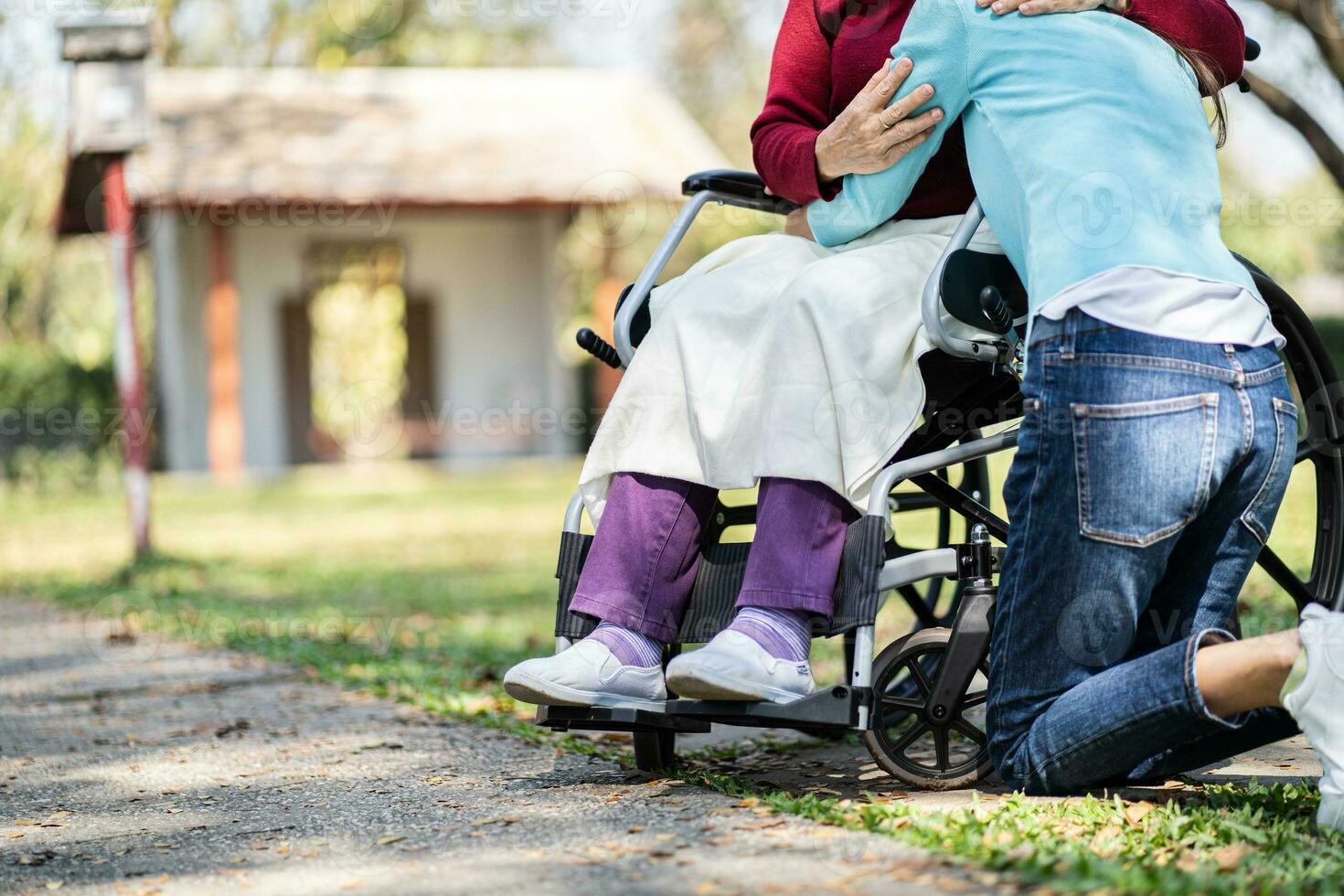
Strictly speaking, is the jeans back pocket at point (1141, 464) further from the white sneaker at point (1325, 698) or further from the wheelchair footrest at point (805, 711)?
the wheelchair footrest at point (805, 711)

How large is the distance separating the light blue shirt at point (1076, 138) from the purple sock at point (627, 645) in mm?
929

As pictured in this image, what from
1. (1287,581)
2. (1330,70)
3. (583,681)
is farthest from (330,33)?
(583,681)

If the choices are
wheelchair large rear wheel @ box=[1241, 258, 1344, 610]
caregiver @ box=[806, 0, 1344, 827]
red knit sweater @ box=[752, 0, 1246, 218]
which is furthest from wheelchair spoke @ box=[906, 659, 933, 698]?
red knit sweater @ box=[752, 0, 1246, 218]

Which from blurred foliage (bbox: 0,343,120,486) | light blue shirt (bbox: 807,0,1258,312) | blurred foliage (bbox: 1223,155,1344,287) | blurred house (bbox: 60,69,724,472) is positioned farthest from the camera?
blurred foliage (bbox: 1223,155,1344,287)

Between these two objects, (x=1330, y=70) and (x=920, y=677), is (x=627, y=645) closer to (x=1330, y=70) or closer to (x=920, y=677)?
(x=920, y=677)

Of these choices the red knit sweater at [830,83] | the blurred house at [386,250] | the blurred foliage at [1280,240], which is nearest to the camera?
the red knit sweater at [830,83]

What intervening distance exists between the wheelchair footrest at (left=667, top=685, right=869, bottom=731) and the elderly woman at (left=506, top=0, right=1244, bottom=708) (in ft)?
0.10

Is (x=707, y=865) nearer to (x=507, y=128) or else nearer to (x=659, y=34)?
(x=507, y=128)

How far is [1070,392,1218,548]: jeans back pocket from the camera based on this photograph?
94.1 inches

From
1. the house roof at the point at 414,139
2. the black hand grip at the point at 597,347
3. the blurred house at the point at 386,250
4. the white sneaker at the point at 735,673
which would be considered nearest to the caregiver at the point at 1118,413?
the white sneaker at the point at 735,673

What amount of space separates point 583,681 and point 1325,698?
3.92 ft

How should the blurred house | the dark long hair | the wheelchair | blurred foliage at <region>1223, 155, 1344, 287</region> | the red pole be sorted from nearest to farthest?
1. the wheelchair
2. the dark long hair
3. the red pole
4. the blurred house
5. blurred foliage at <region>1223, 155, 1344, 287</region>

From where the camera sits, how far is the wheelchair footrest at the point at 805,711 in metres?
2.49

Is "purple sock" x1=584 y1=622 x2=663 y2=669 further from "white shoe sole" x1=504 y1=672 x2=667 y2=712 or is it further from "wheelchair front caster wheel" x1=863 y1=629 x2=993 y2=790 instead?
"wheelchair front caster wheel" x1=863 y1=629 x2=993 y2=790
